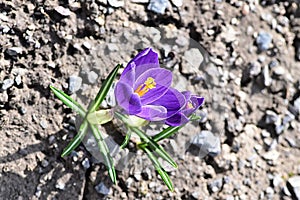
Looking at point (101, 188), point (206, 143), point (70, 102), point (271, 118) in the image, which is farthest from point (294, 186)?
point (70, 102)

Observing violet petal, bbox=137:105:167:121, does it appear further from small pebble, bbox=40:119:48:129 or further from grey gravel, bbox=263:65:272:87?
grey gravel, bbox=263:65:272:87

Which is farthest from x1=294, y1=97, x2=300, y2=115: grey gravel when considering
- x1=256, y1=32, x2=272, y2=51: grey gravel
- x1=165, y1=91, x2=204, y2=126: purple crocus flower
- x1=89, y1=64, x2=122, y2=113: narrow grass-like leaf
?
x1=89, y1=64, x2=122, y2=113: narrow grass-like leaf

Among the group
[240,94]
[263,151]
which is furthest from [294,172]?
[240,94]

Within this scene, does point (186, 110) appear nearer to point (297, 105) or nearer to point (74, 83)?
point (74, 83)

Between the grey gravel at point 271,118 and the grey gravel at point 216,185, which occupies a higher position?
the grey gravel at point 271,118

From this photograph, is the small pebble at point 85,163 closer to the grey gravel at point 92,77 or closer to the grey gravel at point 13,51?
the grey gravel at point 92,77

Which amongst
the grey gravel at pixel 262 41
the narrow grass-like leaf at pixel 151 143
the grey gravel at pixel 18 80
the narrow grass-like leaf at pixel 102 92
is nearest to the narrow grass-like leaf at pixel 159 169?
the narrow grass-like leaf at pixel 151 143
